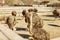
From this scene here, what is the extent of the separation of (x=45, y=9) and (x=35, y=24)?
15.2 m

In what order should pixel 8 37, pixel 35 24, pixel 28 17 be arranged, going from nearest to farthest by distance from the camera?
1. pixel 8 37
2. pixel 35 24
3. pixel 28 17

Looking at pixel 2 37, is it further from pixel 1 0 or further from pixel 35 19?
pixel 1 0

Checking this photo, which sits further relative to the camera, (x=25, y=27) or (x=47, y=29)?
(x=25, y=27)

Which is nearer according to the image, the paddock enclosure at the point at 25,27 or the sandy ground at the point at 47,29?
the paddock enclosure at the point at 25,27

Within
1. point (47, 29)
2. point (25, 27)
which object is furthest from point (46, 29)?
point (25, 27)

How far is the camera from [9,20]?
10219 millimetres

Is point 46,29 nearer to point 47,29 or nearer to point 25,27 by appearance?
point 47,29

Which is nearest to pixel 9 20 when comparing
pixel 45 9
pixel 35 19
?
pixel 35 19

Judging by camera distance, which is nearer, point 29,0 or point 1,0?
point 1,0

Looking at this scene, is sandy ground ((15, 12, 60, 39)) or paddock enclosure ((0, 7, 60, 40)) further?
sandy ground ((15, 12, 60, 39))

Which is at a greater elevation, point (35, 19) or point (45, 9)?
point (35, 19)

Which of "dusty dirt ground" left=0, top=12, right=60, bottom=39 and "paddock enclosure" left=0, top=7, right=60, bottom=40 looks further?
"dusty dirt ground" left=0, top=12, right=60, bottom=39

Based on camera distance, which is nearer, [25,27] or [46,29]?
[46,29]

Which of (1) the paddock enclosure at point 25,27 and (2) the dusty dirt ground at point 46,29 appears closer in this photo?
(1) the paddock enclosure at point 25,27
